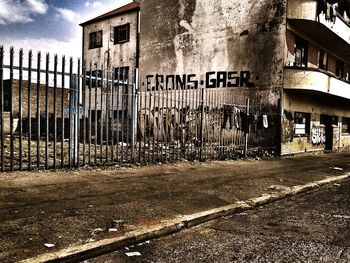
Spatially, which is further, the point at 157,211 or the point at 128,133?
the point at 128,133

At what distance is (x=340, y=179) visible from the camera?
924cm

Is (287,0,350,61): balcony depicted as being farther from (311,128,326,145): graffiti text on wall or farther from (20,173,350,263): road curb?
(20,173,350,263): road curb

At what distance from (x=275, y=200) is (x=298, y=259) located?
3.02 metres

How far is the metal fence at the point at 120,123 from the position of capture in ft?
22.6

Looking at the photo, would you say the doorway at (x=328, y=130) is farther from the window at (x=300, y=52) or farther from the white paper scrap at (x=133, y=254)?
the white paper scrap at (x=133, y=254)

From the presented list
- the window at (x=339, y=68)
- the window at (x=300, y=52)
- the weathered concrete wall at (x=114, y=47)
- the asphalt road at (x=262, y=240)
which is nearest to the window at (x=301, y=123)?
the window at (x=300, y=52)

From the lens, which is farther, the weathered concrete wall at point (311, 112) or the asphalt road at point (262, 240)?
the weathered concrete wall at point (311, 112)

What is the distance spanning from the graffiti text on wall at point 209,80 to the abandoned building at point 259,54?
→ 50 millimetres

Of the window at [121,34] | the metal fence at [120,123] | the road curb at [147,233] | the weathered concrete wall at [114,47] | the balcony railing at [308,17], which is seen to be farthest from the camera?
the window at [121,34]

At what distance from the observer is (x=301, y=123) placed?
17.4 m

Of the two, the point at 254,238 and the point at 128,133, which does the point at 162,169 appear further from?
the point at 254,238

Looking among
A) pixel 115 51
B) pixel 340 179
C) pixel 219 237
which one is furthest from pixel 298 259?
pixel 115 51

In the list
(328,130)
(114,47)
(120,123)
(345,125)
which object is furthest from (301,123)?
(114,47)

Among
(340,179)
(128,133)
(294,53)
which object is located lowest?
(340,179)
